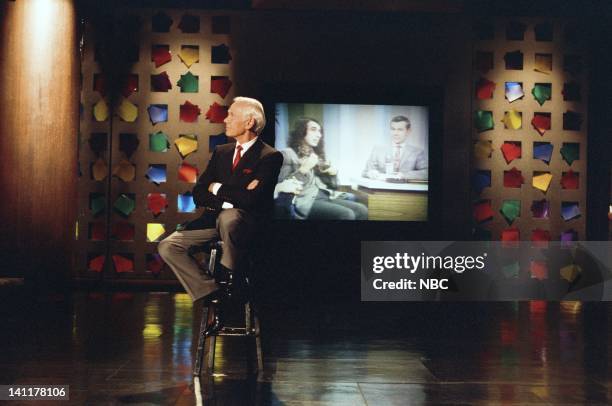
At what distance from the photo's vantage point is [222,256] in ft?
12.4

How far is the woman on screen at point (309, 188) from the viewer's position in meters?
7.17


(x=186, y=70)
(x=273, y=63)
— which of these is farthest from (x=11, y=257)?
(x=273, y=63)

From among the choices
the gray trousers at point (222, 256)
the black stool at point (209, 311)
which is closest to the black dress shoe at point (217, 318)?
the black stool at point (209, 311)

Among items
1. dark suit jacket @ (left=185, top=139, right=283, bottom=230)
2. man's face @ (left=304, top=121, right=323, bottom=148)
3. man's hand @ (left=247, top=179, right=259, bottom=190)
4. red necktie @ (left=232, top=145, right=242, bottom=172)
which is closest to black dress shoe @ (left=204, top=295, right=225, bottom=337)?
dark suit jacket @ (left=185, top=139, right=283, bottom=230)

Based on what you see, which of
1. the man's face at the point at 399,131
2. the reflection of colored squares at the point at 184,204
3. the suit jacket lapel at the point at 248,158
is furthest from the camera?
the reflection of colored squares at the point at 184,204

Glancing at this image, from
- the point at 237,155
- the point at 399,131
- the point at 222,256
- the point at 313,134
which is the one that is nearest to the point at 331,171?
the point at 313,134

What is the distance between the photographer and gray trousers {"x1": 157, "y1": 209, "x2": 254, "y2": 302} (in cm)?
368

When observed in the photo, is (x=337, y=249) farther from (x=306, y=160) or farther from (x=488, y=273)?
(x=488, y=273)

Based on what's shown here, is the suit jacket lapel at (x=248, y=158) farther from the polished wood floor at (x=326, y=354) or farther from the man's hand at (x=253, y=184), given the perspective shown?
the polished wood floor at (x=326, y=354)

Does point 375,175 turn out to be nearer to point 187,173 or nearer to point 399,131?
point 399,131

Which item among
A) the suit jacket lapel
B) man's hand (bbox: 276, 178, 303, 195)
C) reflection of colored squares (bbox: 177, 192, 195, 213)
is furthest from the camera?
reflection of colored squares (bbox: 177, 192, 195, 213)

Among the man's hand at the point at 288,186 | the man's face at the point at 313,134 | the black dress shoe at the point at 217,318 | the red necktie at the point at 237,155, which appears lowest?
the black dress shoe at the point at 217,318

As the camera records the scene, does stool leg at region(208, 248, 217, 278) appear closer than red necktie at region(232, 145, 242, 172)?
Yes

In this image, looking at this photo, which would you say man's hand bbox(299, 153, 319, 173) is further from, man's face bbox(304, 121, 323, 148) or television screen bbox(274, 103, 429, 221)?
man's face bbox(304, 121, 323, 148)
